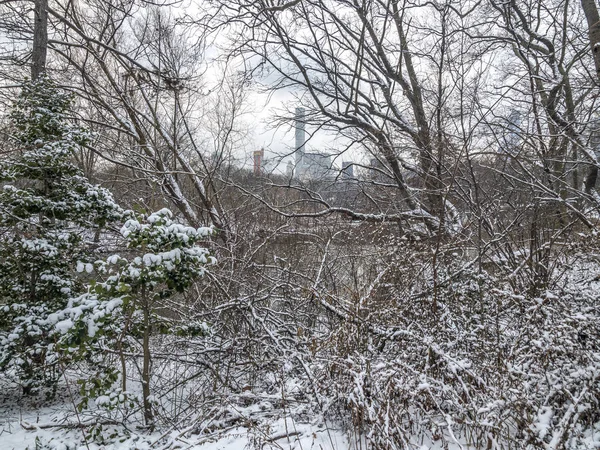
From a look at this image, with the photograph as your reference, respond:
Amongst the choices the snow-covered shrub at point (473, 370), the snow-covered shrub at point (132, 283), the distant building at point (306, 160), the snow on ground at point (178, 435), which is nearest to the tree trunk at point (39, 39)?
the snow-covered shrub at point (132, 283)

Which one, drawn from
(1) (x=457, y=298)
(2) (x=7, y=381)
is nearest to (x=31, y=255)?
(2) (x=7, y=381)

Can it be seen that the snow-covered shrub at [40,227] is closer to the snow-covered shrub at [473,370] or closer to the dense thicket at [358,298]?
the dense thicket at [358,298]

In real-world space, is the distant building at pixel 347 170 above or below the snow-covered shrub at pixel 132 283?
above

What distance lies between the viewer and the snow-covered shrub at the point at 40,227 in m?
4.34

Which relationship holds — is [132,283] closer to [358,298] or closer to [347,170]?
[358,298]

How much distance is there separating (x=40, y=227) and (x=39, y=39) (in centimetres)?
380

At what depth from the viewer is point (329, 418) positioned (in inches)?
119

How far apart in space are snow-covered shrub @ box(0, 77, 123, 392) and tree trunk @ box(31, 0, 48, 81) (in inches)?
41.9

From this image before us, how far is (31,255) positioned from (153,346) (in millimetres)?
1880

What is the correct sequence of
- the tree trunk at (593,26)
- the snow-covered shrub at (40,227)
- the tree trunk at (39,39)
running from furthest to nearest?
the tree trunk at (39,39) → the snow-covered shrub at (40,227) → the tree trunk at (593,26)

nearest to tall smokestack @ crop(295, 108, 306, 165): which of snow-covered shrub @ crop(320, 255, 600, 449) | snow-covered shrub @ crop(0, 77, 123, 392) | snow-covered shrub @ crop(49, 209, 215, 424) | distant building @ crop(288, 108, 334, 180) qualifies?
distant building @ crop(288, 108, 334, 180)

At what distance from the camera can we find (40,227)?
4.26 m

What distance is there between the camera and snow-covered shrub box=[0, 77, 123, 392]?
4340 millimetres

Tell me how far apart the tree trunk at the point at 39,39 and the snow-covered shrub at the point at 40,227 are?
106cm
